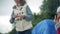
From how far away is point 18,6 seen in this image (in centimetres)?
181

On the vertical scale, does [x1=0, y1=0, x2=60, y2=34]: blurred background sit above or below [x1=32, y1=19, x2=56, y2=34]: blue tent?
above

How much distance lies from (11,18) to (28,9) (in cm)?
16

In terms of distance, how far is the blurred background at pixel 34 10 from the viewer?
5.90 feet

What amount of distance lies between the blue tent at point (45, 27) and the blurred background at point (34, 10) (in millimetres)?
32

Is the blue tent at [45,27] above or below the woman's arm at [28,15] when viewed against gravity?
below

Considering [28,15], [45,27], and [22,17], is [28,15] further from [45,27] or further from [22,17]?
[45,27]

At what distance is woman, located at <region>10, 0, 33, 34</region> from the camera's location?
1.80 metres

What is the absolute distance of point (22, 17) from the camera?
5.93 feet

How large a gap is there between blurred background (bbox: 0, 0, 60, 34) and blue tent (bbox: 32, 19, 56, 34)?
0.03m

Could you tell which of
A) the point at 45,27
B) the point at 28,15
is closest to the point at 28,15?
the point at 28,15

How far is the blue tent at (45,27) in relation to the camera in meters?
1.76

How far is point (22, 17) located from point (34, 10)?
0.37ft

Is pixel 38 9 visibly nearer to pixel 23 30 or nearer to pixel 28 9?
pixel 28 9

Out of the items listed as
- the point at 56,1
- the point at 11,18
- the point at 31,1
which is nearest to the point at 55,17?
the point at 56,1
